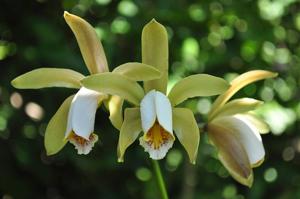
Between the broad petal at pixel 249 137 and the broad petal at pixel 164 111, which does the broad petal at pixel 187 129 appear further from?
the broad petal at pixel 249 137

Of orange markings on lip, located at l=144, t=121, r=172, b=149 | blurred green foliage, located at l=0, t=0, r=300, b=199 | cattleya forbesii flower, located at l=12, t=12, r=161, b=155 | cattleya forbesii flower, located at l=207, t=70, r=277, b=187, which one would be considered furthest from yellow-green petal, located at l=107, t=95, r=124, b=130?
blurred green foliage, located at l=0, t=0, r=300, b=199

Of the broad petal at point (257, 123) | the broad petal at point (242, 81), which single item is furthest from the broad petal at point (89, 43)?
the broad petal at point (257, 123)

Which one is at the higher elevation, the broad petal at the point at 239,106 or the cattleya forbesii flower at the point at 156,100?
the cattleya forbesii flower at the point at 156,100

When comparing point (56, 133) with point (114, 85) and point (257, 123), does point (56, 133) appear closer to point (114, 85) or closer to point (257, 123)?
point (114, 85)

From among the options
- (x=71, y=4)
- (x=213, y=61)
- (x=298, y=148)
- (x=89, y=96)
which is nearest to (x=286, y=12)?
(x=213, y=61)

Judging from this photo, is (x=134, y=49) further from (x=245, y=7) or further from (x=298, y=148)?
(x=298, y=148)

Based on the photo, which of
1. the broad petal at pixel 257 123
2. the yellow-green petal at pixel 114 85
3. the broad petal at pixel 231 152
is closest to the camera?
the yellow-green petal at pixel 114 85

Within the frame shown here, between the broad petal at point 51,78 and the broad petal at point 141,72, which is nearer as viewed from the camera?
the broad petal at point 141,72
